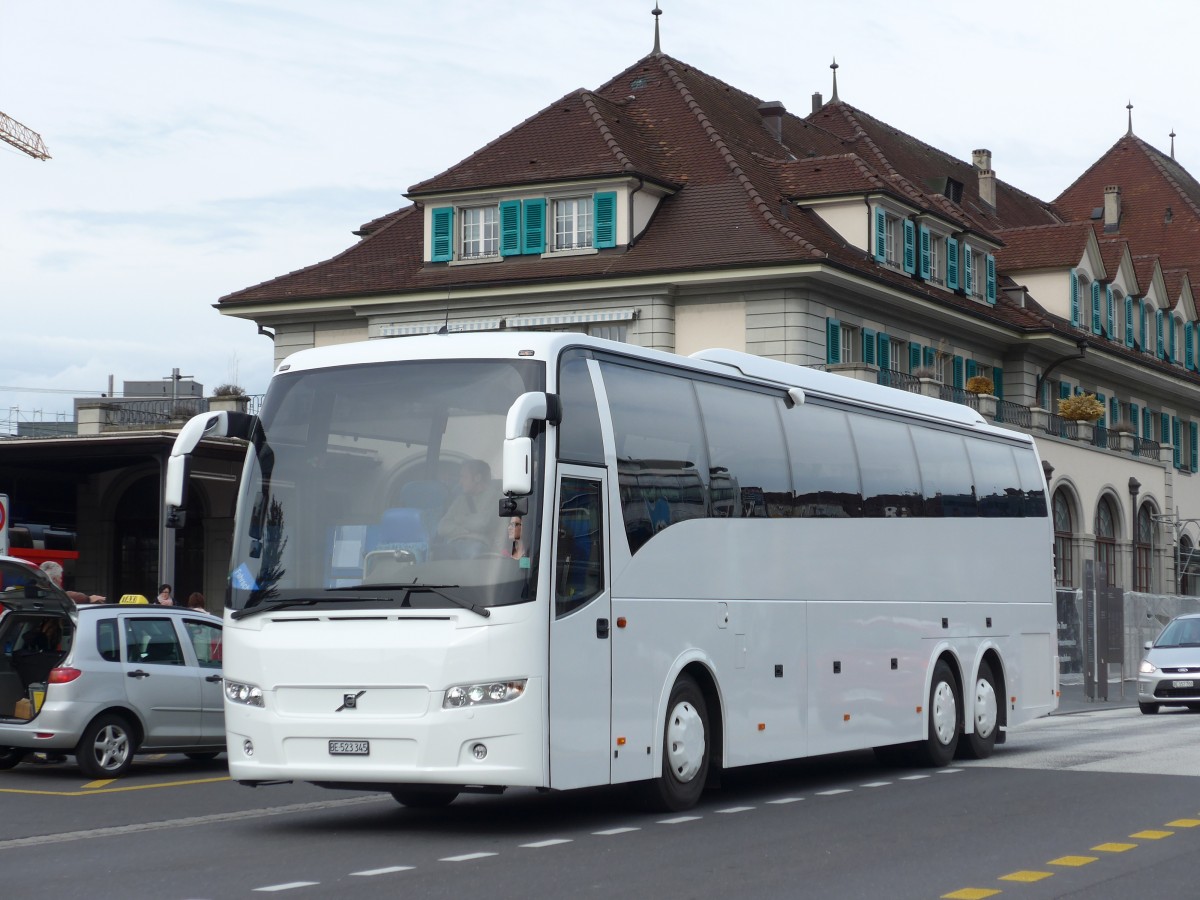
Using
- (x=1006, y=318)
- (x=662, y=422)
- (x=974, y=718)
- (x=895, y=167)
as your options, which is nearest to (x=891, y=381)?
(x=1006, y=318)

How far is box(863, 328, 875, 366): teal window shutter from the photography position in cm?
4522

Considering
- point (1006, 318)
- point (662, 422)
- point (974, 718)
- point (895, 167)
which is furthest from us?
point (895, 167)

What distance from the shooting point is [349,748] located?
41.1ft

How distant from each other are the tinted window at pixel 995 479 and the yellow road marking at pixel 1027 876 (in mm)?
9719

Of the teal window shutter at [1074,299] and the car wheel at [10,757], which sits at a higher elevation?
the teal window shutter at [1074,299]

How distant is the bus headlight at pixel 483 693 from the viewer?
1232 centimetres

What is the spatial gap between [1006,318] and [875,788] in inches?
1509

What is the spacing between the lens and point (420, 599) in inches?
491

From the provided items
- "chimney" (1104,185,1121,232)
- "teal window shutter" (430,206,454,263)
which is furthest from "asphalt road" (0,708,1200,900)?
"chimney" (1104,185,1121,232)

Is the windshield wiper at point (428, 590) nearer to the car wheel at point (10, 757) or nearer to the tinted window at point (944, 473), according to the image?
the car wheel at point (10, 757)

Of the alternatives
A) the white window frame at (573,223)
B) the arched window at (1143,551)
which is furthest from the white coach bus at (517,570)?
the arched window at (1143,551)

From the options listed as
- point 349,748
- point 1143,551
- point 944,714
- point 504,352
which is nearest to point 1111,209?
point 1143,551

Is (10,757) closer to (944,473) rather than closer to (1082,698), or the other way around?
(944,473)

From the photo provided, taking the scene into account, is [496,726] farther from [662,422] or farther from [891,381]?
[891,381]
